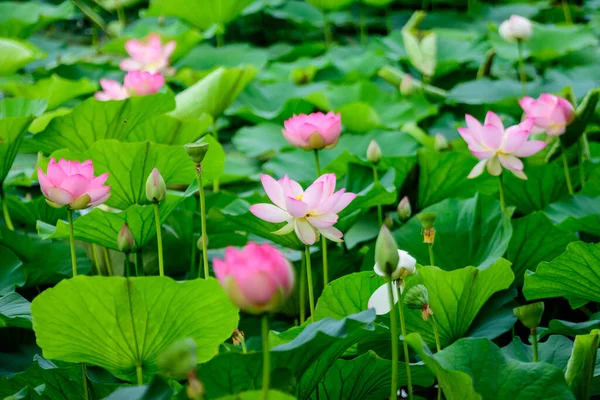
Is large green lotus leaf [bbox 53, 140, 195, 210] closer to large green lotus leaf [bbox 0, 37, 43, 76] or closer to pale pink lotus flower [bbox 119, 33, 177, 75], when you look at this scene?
pale pink lotus flower [bbox 119, 33, 177, 75]

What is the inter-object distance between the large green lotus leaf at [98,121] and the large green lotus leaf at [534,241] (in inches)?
25.4

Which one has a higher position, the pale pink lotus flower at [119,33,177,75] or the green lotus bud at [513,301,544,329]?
the pale pink lotus flower at [119,33,177,75]

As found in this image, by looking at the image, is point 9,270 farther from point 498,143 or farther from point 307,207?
point 498,143

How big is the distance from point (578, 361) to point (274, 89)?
4.79 ft

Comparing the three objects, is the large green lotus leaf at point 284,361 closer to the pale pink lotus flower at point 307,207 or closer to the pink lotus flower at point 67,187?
the pale pink lotus flower at point 307,207

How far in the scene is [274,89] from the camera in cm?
214

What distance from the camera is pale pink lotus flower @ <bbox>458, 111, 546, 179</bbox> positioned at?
43.7 inches

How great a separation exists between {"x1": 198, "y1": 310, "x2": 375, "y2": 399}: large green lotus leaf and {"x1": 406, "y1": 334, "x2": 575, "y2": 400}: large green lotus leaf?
0.10 meters

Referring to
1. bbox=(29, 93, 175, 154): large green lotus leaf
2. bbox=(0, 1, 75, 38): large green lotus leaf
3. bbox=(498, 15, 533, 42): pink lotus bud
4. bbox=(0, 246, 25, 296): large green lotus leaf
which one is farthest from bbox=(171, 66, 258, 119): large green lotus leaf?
bbox=(0, 1, 75, 38): large green lotus leaf

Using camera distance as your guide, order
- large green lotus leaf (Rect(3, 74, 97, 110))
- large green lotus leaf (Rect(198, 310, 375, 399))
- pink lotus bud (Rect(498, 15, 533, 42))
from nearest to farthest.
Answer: large green lotus leaf (Rect(198, 310, 375, 399))
large green lotus leaf (Rect(3, 74, 97, 110))
pink lotus bud (Rect(498, 15, 533, 42))

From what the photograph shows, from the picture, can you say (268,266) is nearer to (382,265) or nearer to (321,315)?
(382,265)

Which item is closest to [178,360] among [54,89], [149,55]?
[54,89]

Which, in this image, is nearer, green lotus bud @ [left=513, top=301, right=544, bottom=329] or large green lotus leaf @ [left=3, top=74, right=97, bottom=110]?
green lotus bud @ [left=513, top=301, right=544, bottom=329]

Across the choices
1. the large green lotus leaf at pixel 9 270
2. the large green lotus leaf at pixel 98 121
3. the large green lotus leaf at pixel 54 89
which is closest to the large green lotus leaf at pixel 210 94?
the large green lotus leaf at pixel 98 121
